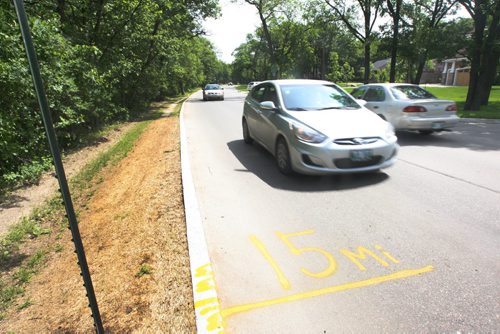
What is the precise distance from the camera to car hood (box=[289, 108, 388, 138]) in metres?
5.34

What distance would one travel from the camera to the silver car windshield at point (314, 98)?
6.30 m

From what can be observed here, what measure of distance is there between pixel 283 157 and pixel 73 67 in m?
6.83

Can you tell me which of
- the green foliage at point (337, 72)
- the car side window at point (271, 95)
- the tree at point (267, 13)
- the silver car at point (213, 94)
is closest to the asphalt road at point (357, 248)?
the car side window at point (271, 95)

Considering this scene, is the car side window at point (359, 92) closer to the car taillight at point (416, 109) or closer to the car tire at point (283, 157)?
the car taillight at point (416, 109)

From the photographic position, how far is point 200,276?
3018 mm

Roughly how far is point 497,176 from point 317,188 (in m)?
3.23

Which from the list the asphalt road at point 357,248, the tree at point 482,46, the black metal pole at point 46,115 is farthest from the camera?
the tree at point 482,46

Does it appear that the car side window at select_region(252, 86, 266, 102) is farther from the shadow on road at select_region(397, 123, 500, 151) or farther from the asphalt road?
the shadow on road at select_region(397, 123, 500, 151)

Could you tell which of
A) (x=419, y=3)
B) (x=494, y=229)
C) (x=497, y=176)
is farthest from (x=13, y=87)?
(x=419, y=3)

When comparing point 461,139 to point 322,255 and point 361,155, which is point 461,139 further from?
point 322,255

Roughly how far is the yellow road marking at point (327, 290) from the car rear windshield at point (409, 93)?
6898 millimetres

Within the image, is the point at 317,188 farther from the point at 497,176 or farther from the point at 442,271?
the point at 497,176

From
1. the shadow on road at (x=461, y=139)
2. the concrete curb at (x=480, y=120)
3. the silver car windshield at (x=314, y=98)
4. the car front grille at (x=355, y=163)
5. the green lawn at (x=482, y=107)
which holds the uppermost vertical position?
the silver car windshield at (x=314, y=98)

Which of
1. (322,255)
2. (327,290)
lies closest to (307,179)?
(322,255)
